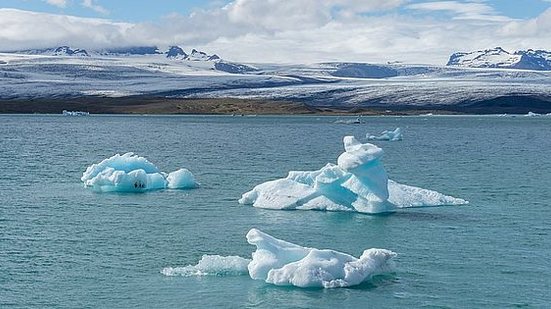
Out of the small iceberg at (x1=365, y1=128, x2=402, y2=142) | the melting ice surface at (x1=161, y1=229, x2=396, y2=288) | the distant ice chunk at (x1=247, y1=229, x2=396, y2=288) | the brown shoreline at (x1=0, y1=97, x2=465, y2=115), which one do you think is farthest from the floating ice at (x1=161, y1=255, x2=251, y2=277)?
the brown shoreline at (x1=0, y1=97, x2=465, y2=115)

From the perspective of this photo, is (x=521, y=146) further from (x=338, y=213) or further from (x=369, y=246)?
(x=369, y=246)

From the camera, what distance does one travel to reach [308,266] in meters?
17.2

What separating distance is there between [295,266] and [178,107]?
406 feet

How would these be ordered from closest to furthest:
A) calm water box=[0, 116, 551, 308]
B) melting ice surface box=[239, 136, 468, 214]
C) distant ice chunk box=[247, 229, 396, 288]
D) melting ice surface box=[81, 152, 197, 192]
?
calm water box=[0, 116, 551, 308], distant ice chunk box=[247, 229, 396, 288], melting ice surface box=[239, 136, 468, 214], melting ice surface box=[81, 152, 197, 192]

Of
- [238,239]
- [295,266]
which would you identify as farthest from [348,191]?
[295,266]

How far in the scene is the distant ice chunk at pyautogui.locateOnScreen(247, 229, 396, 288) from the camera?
17.1 meters

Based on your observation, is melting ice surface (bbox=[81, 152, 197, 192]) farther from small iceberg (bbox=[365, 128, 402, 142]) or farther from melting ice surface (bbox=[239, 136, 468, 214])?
small iceberg (bbox=[365, 128, 402, 142])

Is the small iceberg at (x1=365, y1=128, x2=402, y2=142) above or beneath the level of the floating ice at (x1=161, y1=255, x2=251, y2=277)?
beneath

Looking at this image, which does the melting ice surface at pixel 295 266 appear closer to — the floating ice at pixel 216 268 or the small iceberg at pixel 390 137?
the floating ice at pixel 216 268

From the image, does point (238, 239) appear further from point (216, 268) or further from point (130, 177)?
point (130, 177)

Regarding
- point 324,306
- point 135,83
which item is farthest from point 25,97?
point 324,306

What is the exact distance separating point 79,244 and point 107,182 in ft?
34.6

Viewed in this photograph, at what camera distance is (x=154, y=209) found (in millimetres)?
27828

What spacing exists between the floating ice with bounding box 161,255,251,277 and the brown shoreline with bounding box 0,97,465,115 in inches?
4626
